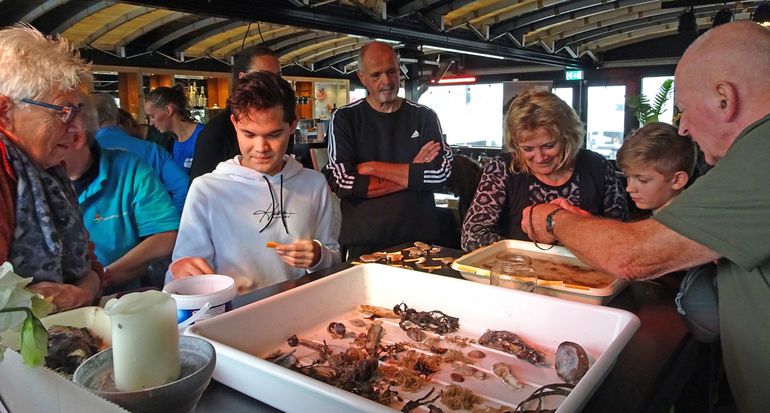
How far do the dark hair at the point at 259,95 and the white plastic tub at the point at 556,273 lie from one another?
78cm

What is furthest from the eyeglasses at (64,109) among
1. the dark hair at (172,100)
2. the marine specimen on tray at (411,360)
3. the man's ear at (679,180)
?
the dark hair at (172,100)

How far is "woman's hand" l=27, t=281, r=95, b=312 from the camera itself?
1383 millimetres

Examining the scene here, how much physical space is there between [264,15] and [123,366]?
3.18m

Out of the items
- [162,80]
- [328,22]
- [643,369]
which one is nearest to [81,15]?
[328,22]

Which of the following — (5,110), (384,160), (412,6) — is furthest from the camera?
(412,6)

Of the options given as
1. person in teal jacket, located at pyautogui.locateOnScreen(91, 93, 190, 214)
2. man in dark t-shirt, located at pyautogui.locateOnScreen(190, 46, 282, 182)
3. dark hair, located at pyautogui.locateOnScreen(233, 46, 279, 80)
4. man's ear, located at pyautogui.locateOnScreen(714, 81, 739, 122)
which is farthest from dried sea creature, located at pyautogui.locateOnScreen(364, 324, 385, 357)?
dark hair, located at pyautogui.locateOnScreen(233, 46, 279, 80)

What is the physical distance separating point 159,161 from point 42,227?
1434mm

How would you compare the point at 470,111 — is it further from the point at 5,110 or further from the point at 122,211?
the point at 5,110

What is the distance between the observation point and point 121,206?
2.20m

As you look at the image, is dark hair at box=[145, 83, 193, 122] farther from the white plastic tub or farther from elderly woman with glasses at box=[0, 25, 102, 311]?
the white plastic tub

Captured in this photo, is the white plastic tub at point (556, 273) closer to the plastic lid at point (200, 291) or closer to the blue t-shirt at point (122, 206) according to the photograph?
the plastic lid at point (200, 291)

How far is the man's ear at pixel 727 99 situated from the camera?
1.27 metres

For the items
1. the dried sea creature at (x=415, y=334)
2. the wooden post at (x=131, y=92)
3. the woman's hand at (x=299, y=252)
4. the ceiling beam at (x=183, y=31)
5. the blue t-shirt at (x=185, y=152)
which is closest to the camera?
the dried sea creature at (x=415, y=334)

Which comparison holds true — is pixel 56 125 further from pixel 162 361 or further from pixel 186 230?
pixel 162 361
